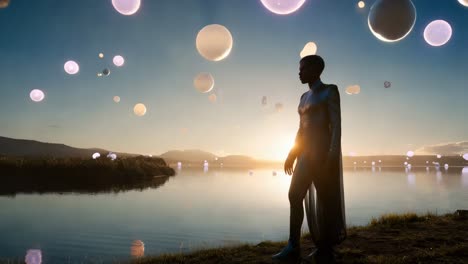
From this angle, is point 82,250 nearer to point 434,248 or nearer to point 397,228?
point 397,228

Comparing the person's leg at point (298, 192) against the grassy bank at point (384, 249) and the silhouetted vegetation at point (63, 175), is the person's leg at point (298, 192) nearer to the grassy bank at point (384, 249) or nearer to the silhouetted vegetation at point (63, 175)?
the grassy bank at point (384, 249)

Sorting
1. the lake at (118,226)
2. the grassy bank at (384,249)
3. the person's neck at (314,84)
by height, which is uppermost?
the person's neck at (314,84)

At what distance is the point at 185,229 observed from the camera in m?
20.8

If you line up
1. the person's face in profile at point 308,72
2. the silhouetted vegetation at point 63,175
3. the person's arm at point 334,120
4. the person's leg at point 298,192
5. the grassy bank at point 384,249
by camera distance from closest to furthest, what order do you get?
1. the person's arm at point 334,120
2. the person's leg at point 298,192
3. the grassy bank at point 384,249
4. the person's face in profile at point 308,72
5. the silhouetted vegetation at point 63,175

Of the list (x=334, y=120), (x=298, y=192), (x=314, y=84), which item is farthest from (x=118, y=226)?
(x=334, y=120)

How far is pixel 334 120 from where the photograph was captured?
5.47m

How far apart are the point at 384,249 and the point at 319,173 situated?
2.44 metres

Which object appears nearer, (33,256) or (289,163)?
(289,163)

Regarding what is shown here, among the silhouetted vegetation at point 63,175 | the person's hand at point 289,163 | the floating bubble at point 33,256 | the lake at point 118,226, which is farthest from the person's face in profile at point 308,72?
the silhouetted vegetation at point 63,175

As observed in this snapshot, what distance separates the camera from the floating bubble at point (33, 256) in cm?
1221

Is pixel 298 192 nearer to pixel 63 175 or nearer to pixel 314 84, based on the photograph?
pixel 314 84

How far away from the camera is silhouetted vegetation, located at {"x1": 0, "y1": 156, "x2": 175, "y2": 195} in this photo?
141 ft

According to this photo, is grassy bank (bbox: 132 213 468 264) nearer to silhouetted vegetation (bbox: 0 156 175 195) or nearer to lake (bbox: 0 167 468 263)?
lake (bbox: 0 167 468 263)

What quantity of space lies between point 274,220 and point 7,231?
56.0 feet
